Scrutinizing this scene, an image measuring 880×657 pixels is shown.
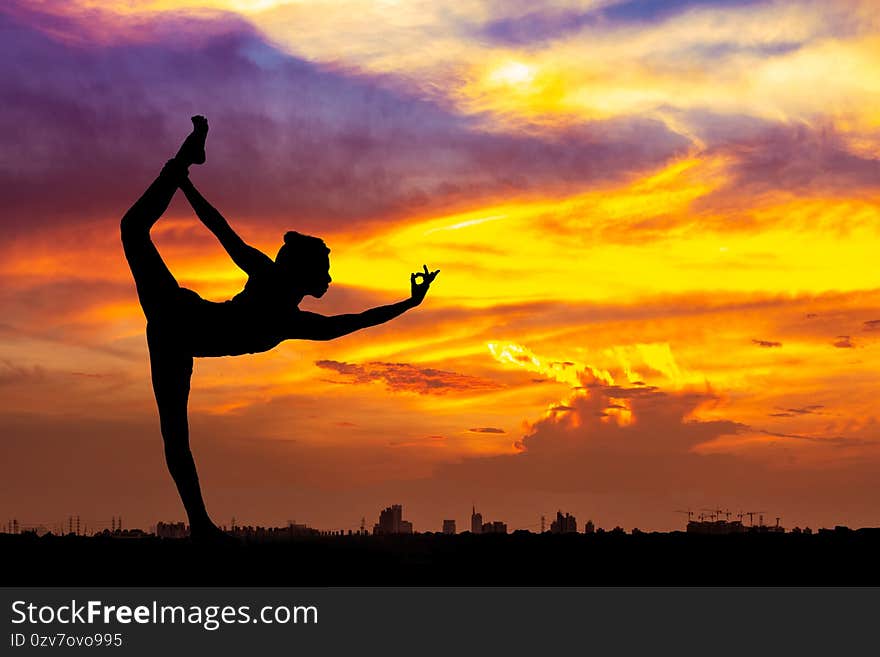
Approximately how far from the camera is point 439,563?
46.3 feet

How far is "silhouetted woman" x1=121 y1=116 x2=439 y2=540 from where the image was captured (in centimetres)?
1591

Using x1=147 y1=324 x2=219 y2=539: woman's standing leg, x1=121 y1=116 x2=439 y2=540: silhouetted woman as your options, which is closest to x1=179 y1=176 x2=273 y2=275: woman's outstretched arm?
x1=121 y1=116 x2=439 y2=540: silhouetted woman

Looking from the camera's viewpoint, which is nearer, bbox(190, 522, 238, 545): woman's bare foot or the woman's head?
bbox(190, 522, 238, 545): woman's bare foot

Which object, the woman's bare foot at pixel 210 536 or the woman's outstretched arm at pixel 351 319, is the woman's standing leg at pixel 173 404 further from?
the woman's outstretched arm at pixel 351 319

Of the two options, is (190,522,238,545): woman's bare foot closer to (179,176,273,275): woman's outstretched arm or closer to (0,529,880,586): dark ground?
(0,529,880,586): dark ground

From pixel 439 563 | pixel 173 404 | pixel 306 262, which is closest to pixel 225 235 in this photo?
pixel 306 262

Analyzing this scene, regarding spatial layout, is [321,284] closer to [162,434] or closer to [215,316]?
[215,316]

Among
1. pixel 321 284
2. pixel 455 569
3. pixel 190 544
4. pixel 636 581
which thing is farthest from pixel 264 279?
pixel 636 581

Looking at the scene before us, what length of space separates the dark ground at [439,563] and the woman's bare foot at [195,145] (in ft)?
16.0

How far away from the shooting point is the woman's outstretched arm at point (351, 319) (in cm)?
1609

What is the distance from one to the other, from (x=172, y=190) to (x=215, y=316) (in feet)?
5.68

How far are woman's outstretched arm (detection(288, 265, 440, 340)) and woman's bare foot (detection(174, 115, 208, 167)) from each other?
96.1 inches

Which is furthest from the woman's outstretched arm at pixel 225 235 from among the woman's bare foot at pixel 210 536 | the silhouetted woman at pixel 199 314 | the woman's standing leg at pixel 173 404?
the woman's bare foot at pixel 210 536

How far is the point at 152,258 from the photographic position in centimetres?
1586
